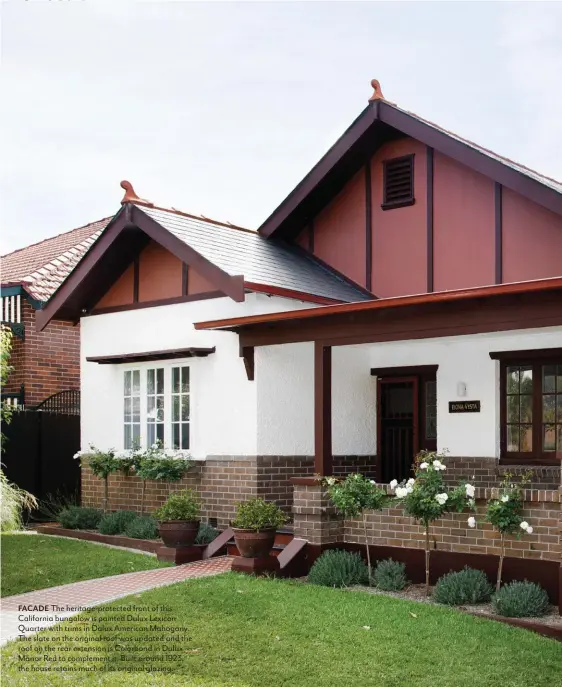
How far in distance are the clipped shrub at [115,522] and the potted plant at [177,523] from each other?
1978 mm

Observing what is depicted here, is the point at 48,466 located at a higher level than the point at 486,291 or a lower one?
lower

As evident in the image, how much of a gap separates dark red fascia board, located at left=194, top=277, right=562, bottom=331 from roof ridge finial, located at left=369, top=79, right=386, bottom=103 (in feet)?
13.6

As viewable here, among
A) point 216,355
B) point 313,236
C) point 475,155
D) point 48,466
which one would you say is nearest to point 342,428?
point 216,355

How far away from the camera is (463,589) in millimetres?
9891

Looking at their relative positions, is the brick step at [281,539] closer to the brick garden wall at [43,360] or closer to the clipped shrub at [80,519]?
the clipped shrub at [80,519]

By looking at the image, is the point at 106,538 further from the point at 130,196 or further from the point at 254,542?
the point at 130,196

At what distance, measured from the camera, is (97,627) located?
8617 millimetres

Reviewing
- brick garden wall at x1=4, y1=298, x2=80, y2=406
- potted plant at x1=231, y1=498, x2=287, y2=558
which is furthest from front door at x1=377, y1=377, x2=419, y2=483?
brick garden wall at x1=4, y1=298, x2=80, y2=406

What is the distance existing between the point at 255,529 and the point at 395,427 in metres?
4.11

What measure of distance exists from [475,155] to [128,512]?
23.9ft

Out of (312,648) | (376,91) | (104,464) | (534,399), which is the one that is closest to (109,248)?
(104,464)

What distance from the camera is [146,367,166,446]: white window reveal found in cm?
1473

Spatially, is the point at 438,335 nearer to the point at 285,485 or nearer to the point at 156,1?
the point at 285,485

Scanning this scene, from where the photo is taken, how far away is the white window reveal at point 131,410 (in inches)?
596
